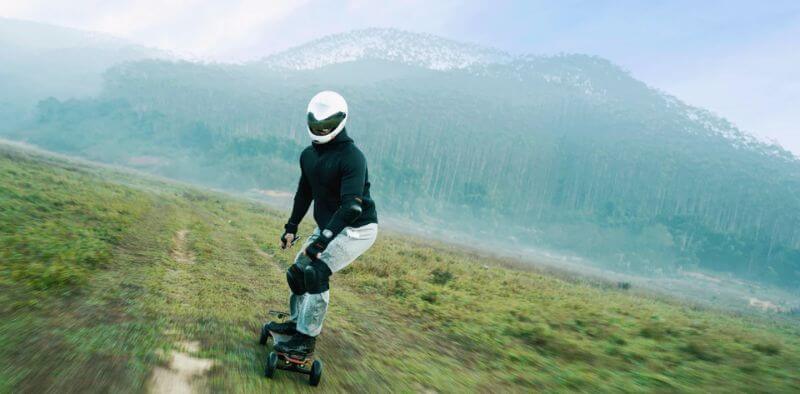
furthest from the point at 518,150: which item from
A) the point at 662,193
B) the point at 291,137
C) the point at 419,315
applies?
the point at 419,315

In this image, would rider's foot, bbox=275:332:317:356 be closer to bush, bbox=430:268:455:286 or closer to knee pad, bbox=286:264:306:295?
knee pad, bbox=286:264:306:295

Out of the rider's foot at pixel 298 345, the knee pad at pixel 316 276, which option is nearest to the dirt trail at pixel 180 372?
the rider's foot at pixel 298 345

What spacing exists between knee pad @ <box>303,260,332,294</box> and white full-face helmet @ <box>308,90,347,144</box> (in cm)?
130

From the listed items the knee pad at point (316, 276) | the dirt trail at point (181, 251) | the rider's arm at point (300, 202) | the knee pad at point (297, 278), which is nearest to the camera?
the knee pad at point (316, 276)

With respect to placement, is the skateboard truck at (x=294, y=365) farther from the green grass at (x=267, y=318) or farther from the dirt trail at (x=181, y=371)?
the dirt trail at (x=181, y=371)

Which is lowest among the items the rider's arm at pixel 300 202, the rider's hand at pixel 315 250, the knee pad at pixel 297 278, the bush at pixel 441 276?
Result: the bush at pixel 441 276

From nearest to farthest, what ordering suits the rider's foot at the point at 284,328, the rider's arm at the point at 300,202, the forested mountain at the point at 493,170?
the rider's foot at the point at 284,328 → the rider's arm at the point at 300,202 → the forested mountain at the point at 493,170

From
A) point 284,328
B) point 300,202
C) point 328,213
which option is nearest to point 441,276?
point 300,202

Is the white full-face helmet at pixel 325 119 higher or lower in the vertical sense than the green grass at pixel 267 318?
higher

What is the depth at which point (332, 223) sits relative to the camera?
4.43 metres

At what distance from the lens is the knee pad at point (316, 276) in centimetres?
458

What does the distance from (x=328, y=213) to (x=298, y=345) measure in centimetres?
142

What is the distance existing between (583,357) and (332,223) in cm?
569

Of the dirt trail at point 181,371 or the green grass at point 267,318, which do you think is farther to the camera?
the green grass at point 267,318
